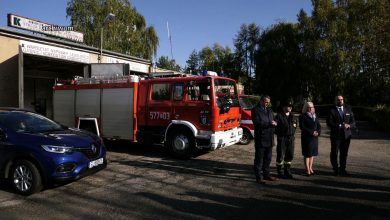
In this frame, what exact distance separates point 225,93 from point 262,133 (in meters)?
3.20

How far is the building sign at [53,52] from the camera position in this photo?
15342 millimetres

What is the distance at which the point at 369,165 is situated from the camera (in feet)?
30.1

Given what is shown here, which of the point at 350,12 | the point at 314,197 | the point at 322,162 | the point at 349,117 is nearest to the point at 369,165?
the point at 322,162

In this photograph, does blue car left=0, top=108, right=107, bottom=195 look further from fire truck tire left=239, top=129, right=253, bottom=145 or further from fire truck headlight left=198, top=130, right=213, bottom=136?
fire truck tire left=239, top=129, right=253, bottom=145

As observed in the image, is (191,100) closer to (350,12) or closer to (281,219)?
(281,219)

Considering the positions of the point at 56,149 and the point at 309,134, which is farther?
the point at 309,134

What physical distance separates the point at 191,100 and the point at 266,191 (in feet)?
13.0

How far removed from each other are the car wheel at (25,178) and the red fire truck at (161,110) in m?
4.35

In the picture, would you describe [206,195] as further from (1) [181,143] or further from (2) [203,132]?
(1) [181,143]

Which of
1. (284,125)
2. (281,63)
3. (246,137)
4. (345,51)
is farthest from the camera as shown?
(281,63)

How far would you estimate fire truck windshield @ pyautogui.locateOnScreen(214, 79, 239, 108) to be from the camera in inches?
383

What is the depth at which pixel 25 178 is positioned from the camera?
6.46m

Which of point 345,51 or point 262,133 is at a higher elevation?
point 345,51

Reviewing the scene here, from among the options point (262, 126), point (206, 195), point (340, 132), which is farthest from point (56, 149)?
point (340, 132)
